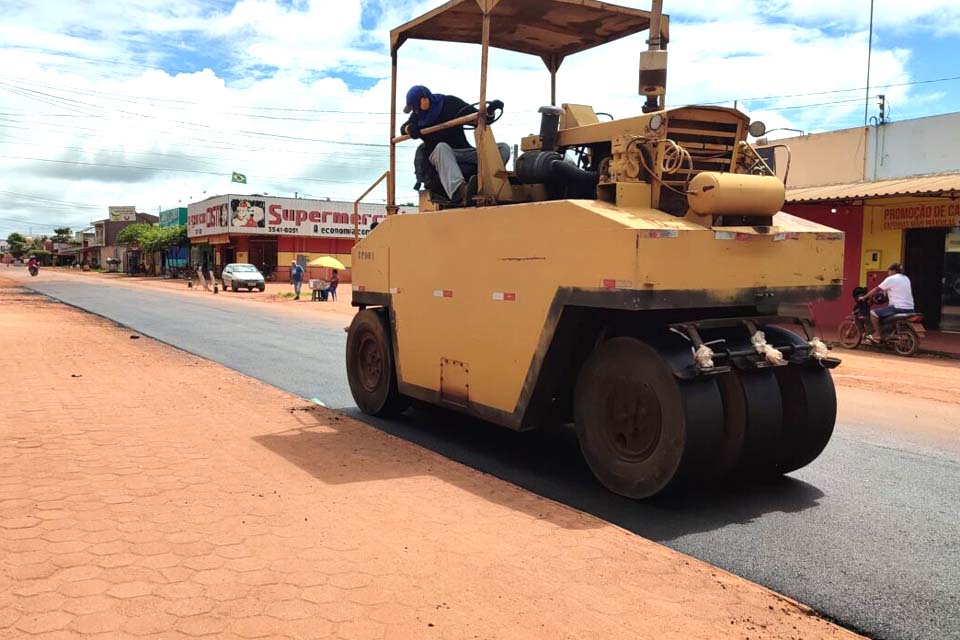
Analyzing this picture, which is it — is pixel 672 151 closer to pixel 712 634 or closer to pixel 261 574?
pixel 712 634

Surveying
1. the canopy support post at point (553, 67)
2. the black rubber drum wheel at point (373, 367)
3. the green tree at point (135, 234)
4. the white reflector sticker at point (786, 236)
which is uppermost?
the green tree at point (135, 234)

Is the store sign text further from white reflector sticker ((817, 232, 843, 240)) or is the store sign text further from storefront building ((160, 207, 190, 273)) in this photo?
white reflector sticker ((817, 232, 843, 240))

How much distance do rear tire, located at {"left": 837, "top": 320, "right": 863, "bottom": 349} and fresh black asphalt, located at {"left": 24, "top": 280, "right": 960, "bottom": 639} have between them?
7107 millimetres

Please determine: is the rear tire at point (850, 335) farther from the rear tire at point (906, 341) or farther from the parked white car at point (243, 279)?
the parked white car at point (243, 279)

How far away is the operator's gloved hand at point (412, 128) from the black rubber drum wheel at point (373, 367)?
5.96 ft

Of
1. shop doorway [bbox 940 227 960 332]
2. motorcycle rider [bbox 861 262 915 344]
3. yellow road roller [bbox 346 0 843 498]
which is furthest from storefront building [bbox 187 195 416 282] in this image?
yellow road roller [bbox 346 0 843 498]

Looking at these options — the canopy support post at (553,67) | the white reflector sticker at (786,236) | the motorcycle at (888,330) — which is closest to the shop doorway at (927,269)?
the motorcycle at (888,330)

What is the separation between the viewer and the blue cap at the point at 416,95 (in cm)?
708

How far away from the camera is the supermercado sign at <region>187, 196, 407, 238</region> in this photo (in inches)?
2010

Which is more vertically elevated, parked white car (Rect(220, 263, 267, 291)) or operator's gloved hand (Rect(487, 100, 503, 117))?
operator's gloved hand (Rect(487, 100, 503, 117))

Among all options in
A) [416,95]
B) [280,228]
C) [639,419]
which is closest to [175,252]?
[280,228]

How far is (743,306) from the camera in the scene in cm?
531

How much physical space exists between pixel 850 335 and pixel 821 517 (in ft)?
37.9

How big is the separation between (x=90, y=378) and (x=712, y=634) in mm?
8684
